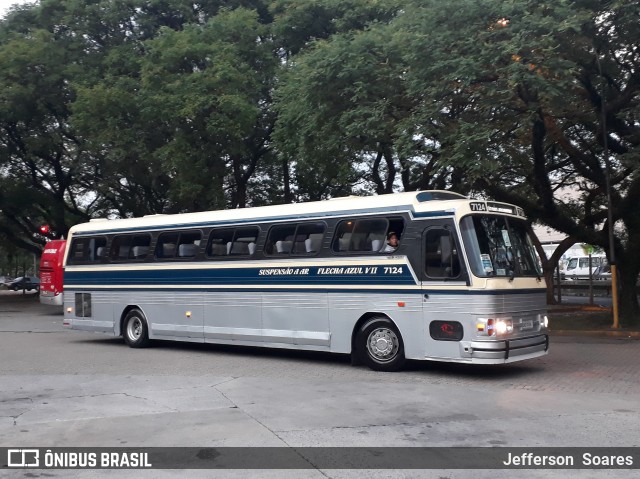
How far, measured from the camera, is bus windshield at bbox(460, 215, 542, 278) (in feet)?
36.2

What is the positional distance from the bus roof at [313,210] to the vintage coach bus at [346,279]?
3 centimetres

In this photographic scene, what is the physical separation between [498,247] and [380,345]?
2663mm

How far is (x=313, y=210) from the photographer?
1318cm

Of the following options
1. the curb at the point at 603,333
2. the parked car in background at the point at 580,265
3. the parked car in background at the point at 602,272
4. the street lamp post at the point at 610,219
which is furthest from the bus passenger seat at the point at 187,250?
the parked car in background at the point at 580,265

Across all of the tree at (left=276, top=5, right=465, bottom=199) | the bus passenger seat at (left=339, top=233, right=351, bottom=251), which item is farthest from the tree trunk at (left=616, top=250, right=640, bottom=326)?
the bus passenger seat at (left=339, top=233, right=351, bottom=251)

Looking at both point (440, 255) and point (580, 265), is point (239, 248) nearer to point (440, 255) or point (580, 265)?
point (440, 255)

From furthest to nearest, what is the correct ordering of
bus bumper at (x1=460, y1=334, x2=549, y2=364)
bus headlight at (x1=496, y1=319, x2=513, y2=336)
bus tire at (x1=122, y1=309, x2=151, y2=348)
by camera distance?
bus tire at (x1=122, y1=309, x2=151, y2=348), bus headlight at (x1=496, y1=319, x2=513, y2=336), bus bumper at (x1=460, y1=334, x2=549, y2=364)

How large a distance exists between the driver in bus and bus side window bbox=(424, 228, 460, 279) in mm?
597

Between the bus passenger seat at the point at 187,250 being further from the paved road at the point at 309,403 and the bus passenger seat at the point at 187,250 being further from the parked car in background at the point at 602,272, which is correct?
the parked car in background at the point at 602,272

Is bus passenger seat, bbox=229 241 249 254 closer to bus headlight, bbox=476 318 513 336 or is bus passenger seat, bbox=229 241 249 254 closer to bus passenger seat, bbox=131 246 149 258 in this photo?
bus passenger seat, bbox=131 246 149 258

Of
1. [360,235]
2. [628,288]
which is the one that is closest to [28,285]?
[628,288]

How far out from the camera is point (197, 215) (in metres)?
15.1

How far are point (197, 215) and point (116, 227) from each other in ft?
9.02

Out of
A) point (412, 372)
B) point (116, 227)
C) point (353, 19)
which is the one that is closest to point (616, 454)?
point (412, 372)
